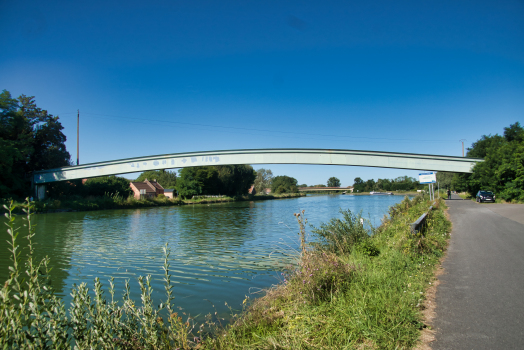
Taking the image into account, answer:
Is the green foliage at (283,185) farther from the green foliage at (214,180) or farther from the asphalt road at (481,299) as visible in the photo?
the asphalt road at (481,299)

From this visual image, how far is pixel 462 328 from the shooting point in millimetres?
3482

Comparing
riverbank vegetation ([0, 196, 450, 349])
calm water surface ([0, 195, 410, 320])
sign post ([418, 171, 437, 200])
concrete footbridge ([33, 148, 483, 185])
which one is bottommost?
calm water surface ([0, 195, 410, 320])

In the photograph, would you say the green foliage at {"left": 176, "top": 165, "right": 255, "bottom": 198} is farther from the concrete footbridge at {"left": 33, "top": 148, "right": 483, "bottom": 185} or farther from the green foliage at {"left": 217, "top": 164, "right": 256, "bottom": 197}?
the concrete footbridge at {"left": 33, "top": 148, "right": 483, "bottom": 185}

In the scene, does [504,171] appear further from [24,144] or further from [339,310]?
[24,144]

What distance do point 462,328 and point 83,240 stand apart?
560 inches

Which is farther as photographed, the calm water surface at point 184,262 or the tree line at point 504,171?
the tree line at point 504,171

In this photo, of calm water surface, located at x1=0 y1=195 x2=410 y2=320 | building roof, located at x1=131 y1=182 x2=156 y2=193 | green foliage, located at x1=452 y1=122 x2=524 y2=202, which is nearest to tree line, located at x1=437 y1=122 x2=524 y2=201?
green foliage, located at x1=452 y1=122 x2=524 y2=202

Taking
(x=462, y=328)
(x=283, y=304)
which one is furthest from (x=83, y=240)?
(x=462, y=328)

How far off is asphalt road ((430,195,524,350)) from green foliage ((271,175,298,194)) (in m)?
113

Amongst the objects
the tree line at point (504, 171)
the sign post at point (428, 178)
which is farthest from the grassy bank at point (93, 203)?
the tree line at point (504, 171)

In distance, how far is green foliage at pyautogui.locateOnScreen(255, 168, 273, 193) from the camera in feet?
403

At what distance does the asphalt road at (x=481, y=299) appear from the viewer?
128 inches

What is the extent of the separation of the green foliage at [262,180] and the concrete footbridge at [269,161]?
89720 mm

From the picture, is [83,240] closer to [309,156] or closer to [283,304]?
[283,304]
